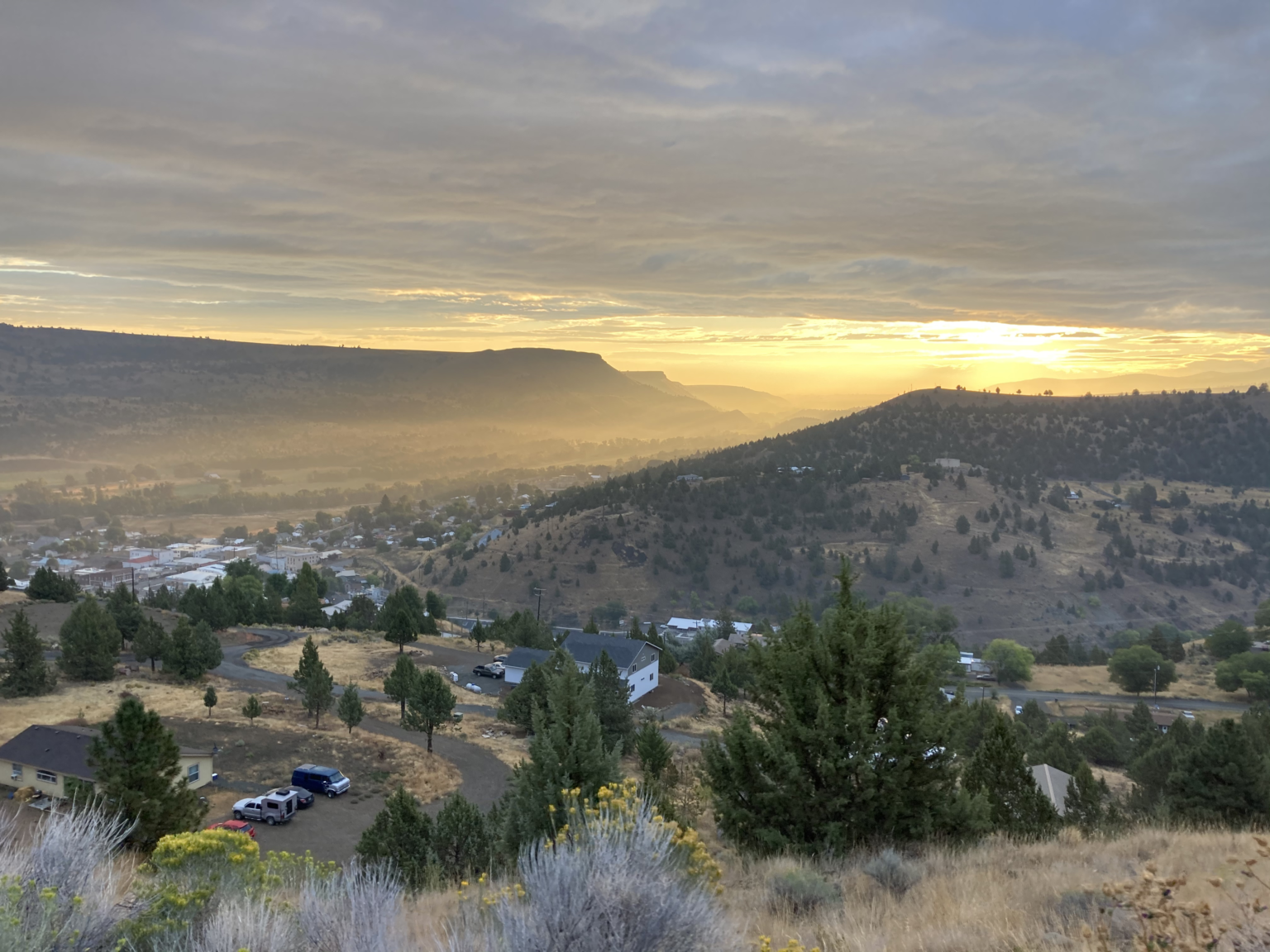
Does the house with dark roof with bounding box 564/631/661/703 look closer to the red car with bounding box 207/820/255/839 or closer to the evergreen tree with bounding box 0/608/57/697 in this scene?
the red car with bounding box 207/820/255/839

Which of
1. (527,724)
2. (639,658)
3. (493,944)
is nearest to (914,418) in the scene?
(639,658)

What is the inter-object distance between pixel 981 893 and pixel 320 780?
2305 centimetres

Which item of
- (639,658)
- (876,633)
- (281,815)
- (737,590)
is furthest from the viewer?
(737,590)

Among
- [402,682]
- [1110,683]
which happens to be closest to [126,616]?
[402,682]

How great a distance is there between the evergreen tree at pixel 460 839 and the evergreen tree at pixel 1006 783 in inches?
337

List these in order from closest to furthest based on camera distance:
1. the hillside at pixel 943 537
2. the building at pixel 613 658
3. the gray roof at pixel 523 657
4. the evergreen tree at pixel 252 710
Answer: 1. the evergreen tree at pixel 252 710
2. the building at pixel 613 658
3. the gray roof at pixel 523 657
4. the hillside at pixel 943 537

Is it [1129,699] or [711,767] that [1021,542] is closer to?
[1129,699]

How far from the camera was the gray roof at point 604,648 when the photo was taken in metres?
44.4

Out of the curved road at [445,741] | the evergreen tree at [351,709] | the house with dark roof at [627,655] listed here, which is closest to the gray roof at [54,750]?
the evergreen tree at [351,709]

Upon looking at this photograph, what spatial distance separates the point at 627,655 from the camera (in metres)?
44.8

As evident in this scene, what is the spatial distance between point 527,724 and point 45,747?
17.0 metres

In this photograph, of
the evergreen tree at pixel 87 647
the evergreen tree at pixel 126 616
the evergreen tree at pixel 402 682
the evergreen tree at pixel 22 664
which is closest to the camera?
the evergreen tree at pixel 22 664

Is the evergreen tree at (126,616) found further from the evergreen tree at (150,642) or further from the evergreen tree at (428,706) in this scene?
the evergreen tree at (428,706)

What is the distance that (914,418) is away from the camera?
173 m
